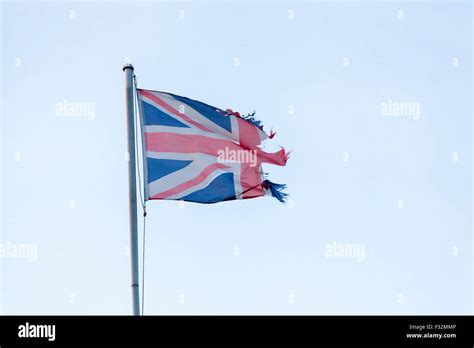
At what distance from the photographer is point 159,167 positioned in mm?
16672

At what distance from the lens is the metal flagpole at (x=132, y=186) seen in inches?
605

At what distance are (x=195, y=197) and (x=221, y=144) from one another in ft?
5.55

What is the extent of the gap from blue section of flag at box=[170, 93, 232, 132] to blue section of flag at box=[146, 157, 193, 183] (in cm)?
159

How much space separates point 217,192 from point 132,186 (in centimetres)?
210

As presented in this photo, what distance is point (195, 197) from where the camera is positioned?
55.4 ft

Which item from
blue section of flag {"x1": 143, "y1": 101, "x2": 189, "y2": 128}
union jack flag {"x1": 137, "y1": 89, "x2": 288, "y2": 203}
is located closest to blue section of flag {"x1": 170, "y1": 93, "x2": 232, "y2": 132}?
union jack flag {"x1": 137, "y1": 89, "x2": 288, "y2": 203}

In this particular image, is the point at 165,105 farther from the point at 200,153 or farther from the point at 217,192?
the point at 217,192

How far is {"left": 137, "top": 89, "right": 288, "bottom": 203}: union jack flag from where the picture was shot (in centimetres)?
1677

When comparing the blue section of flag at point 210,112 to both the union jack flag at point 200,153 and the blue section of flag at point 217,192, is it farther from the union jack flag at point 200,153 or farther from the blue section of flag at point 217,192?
the blue section of flag at point 217,192

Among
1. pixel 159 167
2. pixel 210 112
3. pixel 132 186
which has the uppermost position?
pixel 210 112

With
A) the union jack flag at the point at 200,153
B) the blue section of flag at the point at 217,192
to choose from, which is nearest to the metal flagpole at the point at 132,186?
the union jack flag at the point at 200,153

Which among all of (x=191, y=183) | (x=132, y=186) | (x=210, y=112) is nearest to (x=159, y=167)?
(x=191, y=183)
